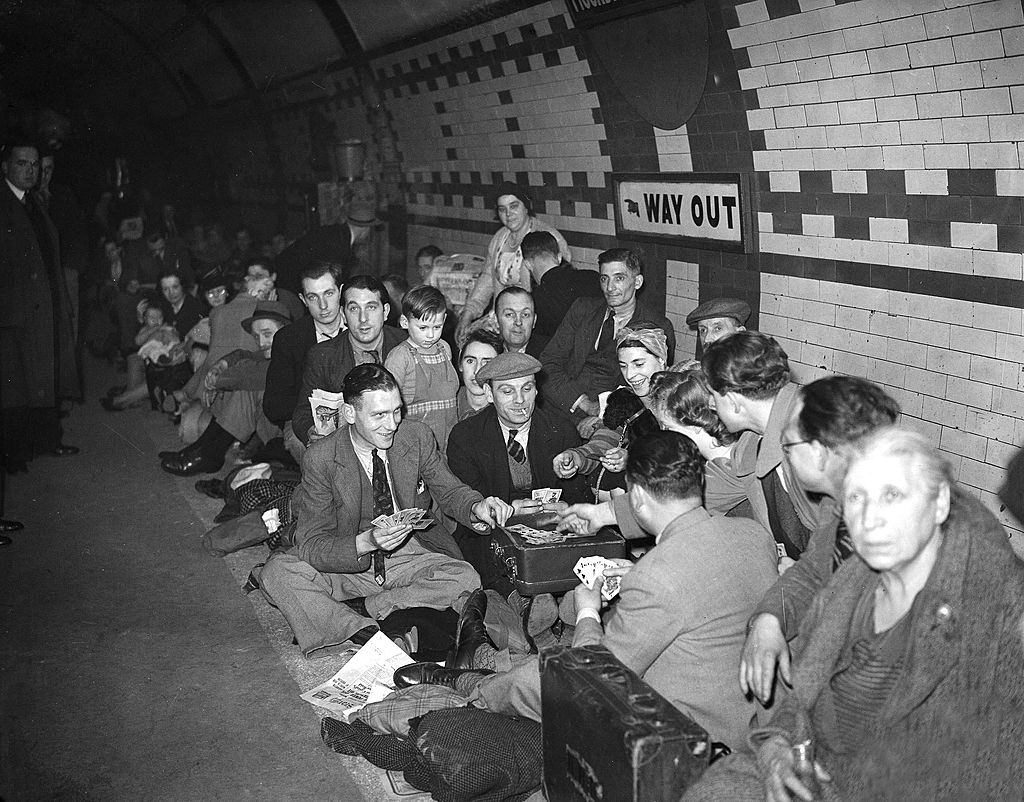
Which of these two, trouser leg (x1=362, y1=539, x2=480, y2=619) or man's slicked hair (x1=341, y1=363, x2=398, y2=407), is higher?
man's slicked hair (x1=341, y1=363, x2=398, y2=407)

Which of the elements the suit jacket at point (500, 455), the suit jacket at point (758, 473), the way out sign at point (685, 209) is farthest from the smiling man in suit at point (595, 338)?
the suit jacket at point (758, 473)

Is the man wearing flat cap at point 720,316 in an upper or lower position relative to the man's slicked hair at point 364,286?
lower

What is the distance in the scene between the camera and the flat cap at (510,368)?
16.3 feet

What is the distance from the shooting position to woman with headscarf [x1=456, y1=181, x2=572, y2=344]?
7.77 m

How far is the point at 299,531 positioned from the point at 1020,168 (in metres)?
3.62

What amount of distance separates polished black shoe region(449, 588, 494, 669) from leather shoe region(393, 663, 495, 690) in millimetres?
123

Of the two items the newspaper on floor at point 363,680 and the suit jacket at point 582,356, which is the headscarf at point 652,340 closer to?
the suit jacket at point 582,356

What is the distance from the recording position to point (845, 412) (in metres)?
2.87

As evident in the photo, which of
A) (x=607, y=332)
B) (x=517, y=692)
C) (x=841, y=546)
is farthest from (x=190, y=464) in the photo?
(x=841, y=546)

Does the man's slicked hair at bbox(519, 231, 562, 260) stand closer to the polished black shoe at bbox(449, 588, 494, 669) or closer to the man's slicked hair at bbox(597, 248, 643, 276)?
the man's slicked hair at bbox(597, 248, 643, 276)

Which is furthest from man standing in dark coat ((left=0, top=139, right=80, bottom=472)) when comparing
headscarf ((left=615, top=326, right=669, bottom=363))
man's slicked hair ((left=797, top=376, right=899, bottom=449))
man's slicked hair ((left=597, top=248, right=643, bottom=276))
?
man's slicked hair ((left=797, top=376, right=899, bottom=449))

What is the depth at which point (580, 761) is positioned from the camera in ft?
9.19

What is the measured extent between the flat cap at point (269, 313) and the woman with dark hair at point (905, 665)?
20.5 feet

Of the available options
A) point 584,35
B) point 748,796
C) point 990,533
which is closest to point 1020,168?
point 990,533
